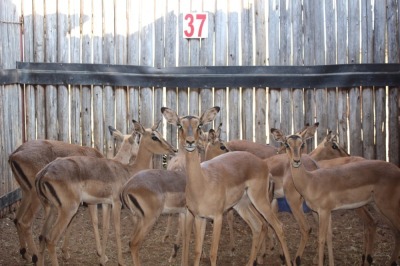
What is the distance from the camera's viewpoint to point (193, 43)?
14.8 metres

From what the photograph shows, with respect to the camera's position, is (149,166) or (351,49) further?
(351,49)

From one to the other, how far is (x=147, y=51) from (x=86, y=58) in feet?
3.74

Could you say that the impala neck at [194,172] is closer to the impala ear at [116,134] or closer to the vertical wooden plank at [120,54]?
the impala ear at [116,134]

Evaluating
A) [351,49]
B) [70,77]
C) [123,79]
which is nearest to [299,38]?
[351,49]

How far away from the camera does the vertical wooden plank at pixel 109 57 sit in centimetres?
1470

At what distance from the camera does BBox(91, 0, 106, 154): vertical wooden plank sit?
1470 centimetres

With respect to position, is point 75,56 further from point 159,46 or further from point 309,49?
point 309,49

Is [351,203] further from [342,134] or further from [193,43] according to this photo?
[193,43]

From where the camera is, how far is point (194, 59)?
1480 centimetres


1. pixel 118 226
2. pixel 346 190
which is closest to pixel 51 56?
pixel 118 226

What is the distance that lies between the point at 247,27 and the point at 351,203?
481cm

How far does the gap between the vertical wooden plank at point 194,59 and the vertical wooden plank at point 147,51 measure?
732mm

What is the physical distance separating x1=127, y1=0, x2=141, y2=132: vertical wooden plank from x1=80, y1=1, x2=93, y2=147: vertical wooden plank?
724 mm

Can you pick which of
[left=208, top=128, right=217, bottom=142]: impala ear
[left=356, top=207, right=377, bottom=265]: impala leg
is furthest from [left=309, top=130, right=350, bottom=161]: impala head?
[left=356, top=207, right=377, bottom=265]: impala leg
